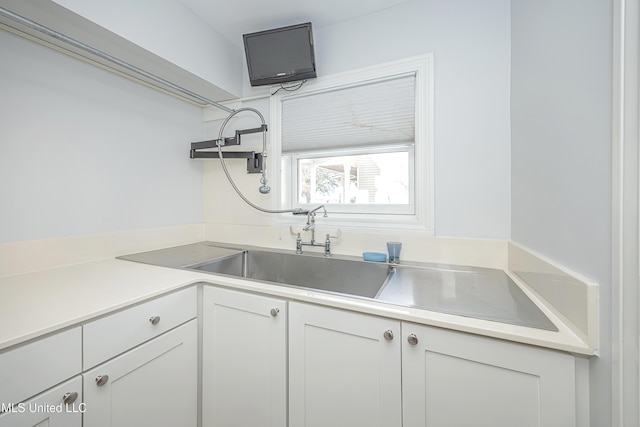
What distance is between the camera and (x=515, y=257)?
112cm

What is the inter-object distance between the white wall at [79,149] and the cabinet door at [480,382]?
1.69 metres

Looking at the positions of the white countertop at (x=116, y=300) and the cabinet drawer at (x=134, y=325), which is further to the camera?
the cabinet drawer at (x=134, y=325)

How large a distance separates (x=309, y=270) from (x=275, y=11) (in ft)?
5.23

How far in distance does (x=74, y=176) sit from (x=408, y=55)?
1.94 metres

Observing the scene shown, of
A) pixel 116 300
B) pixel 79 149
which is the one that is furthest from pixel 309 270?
pixel 79 149

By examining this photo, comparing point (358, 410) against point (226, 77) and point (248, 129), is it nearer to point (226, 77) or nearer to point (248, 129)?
point (248, 129)

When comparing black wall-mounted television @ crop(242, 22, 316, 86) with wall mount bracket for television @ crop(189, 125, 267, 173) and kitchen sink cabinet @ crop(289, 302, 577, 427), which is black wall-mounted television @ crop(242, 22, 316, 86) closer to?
wall mount bracket for television @ crop(189, 125, 267, 173)

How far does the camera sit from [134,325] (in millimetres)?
910

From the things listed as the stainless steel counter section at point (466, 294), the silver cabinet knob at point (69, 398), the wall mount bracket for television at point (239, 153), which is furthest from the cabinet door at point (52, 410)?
the wall mount bracket for television at point (239, 153)

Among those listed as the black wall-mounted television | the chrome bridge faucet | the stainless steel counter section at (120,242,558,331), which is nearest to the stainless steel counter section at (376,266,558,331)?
the stainless steel counter section at (120,242,558,331)

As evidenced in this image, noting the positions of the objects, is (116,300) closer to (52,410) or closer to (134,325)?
(134,325)

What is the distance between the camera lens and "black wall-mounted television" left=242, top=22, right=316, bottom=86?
4.90 ft

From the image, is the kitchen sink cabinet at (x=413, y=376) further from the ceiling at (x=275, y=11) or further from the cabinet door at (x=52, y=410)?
the ceiling at (x=275, y=11)

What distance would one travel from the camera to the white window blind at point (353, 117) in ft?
4.78
